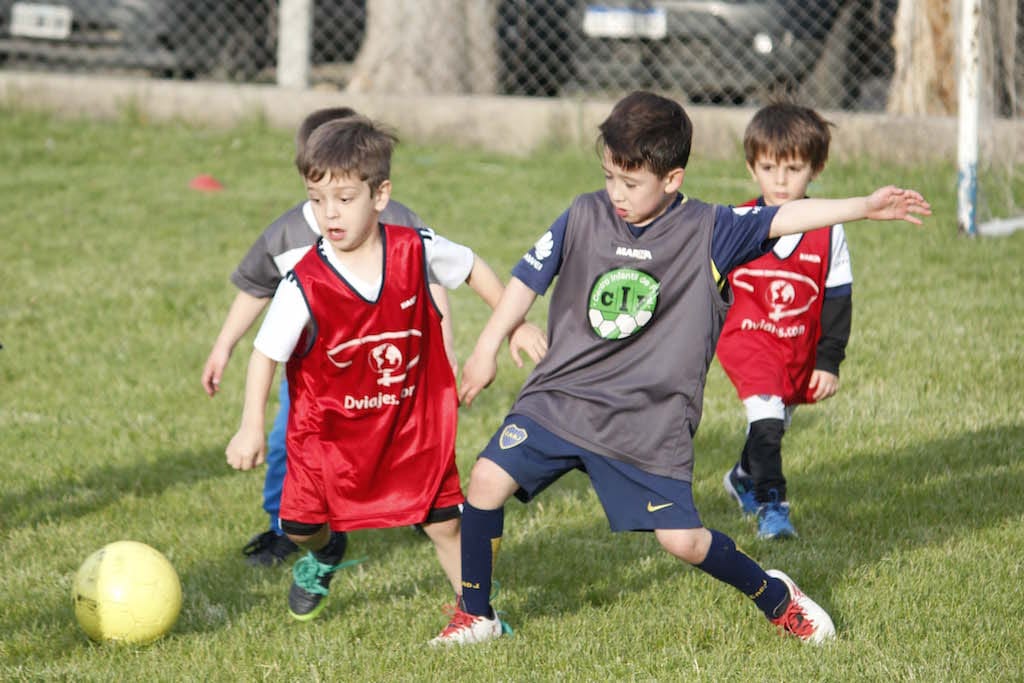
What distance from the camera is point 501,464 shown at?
3.94 metres

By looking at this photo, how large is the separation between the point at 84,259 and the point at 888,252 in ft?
18.3

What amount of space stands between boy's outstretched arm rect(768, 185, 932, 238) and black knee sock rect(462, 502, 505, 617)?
1.21 meters

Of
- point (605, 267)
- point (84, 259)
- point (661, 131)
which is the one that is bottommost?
point (84, 259)

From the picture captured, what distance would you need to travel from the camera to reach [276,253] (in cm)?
456

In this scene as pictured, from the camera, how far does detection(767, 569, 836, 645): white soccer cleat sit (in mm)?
4012

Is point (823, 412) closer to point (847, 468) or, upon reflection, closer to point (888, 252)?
point (847, 468)

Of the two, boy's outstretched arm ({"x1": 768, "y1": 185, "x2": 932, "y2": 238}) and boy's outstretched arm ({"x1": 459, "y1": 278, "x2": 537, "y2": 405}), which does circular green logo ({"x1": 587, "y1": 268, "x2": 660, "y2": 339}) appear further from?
boy's outstretched arm ({"x1": 768, "y1": 185, "x2": 932, "y2": 238})

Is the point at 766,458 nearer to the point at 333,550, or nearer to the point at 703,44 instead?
the point at 333,550

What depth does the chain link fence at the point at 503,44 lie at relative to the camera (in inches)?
455

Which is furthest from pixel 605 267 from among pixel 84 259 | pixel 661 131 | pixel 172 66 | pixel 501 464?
pixel 172 66

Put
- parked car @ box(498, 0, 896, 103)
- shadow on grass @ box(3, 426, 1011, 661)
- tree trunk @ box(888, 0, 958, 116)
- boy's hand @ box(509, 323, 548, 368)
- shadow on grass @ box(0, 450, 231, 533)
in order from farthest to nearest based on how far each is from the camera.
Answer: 1. parked car @ box(498, 0, 896, 103)
2. tree trunk @ box(888, 0, 958, 116)
3. shadow on grass @ box(0, 450, 231, 533)
4. shadow on grass @ box(3, 426, 1011, 661)
5. boy's hand @ box(509, 323, 548, 368)

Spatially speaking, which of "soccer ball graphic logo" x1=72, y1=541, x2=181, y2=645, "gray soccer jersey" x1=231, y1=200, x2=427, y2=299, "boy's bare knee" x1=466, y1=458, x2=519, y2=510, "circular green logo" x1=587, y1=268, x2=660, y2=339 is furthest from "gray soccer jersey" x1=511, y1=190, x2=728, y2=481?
"soccer ball graphic logo" x1=72, y1=541, x2=181, y2=645

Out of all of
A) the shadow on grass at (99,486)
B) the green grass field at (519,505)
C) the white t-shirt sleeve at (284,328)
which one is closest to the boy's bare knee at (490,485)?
the green grass field at (519,505)

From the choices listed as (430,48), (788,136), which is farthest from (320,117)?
(430,48)
